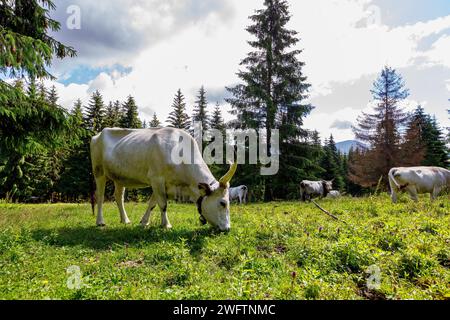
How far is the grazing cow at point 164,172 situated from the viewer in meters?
6.49

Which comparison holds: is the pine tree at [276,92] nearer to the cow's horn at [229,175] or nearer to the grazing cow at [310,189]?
the grazing cow at [310,189]

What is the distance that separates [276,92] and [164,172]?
18634 mm

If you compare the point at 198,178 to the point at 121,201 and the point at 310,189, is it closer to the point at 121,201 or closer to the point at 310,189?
the point at 121,201

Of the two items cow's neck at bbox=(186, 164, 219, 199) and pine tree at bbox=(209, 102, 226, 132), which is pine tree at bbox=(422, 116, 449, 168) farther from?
cow's neck at bbox=(186, 164, 219, 199)

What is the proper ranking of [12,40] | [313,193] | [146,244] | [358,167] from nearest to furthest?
[146,244] < [12,40] < [313,193] < [358,167]

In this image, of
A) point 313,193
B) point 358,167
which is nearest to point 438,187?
point 313,193

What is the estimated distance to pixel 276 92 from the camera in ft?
77.8

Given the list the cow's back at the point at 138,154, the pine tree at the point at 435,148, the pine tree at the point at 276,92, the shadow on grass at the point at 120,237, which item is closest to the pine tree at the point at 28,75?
the cow's back at the point at 138,154

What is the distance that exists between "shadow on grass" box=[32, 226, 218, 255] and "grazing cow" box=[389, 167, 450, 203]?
31.9 ft

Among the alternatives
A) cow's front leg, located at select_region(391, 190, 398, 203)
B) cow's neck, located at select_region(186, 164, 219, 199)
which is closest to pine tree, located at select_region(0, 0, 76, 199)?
cow's neck, located at select_region(186, 164, 219, 199)

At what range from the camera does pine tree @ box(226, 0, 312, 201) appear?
23.1 m

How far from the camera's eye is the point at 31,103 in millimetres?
8180
